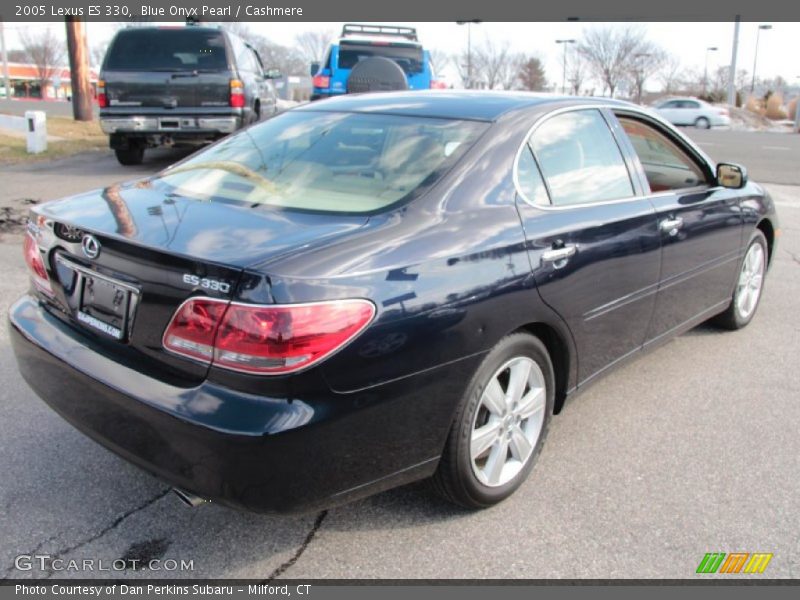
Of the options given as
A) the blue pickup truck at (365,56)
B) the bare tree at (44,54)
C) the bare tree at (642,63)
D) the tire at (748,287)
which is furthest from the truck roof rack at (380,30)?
the bare tree at (44,54)

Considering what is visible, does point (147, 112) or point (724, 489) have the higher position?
point (147, 112)

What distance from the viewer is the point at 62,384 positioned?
104 inches

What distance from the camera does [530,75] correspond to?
60031 mm

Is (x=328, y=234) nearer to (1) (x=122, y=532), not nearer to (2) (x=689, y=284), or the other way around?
(1) (x=122, y=532)

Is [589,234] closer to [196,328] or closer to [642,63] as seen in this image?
[196,328]

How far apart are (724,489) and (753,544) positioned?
1.27ft

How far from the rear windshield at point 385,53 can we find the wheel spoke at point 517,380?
1251 cm

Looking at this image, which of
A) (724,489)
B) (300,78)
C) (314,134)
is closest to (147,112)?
(314,134)

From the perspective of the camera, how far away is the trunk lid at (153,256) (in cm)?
229

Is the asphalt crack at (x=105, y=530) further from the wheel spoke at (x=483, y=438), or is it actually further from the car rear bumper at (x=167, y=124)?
the car rear bumper at (x=167, y=124)

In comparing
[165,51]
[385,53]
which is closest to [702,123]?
[385,53]

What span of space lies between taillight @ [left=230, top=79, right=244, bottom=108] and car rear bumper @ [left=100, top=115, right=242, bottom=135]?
0.67ft

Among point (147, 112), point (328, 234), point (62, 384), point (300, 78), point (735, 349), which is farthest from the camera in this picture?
point (300, 78)

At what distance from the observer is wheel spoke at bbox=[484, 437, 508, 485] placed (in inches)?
114
